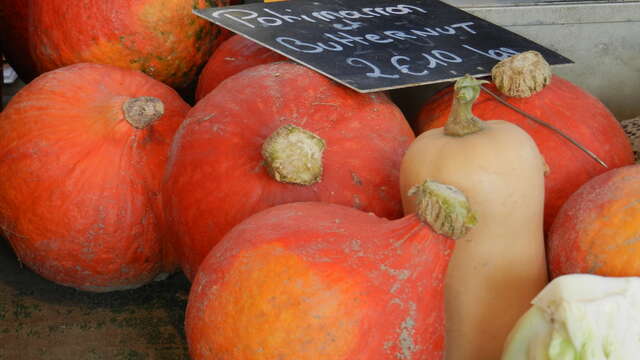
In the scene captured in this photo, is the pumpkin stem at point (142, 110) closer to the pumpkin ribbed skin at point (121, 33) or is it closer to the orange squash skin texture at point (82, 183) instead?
the orange squash skin texture at point (82, 183)

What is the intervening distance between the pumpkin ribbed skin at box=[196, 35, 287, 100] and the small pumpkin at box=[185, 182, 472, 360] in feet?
2.21

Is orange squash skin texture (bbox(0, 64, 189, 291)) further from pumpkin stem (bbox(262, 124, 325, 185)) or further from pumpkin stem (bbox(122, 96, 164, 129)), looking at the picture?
pumpkin stem (bbox(262, 124, 325, 185))

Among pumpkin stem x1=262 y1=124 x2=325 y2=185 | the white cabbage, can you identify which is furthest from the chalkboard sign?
the white cabbage

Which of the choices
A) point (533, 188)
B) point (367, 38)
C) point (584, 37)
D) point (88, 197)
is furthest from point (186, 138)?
point (584, 37)

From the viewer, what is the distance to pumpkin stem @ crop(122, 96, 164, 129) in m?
1.51

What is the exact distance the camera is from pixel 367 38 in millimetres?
1566

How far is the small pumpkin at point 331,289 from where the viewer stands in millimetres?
957

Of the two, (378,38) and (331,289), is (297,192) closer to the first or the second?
(331,289)

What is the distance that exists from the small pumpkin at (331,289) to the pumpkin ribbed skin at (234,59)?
2.21ft

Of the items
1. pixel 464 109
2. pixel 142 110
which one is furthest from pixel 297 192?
pixel 142 110

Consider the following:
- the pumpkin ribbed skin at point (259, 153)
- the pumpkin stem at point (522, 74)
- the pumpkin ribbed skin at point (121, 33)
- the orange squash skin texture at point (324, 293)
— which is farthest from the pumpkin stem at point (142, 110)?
the pumpkin stem at point (522, 74)

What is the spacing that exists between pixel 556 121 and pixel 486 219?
1.15 ft

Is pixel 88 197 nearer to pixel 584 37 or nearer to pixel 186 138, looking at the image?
pixel 186 138

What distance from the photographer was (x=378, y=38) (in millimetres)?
1569
